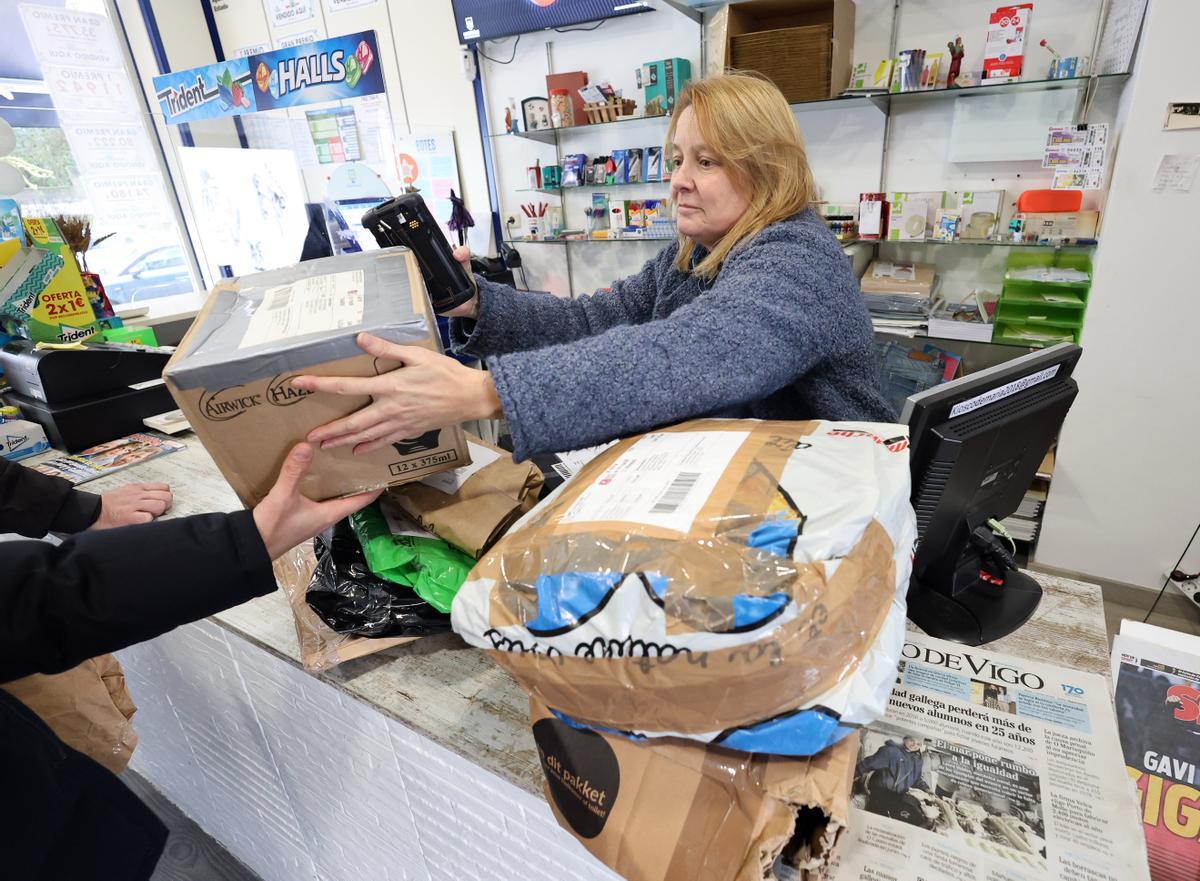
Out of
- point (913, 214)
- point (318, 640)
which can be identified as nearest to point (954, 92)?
point (913, 214)

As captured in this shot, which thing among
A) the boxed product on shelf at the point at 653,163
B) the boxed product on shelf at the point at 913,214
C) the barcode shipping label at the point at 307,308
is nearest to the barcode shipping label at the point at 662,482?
the barcode shipping label at the point at 307,308

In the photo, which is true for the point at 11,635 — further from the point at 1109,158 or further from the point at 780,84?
the point at 1109,158

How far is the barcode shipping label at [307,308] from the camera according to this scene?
744mm

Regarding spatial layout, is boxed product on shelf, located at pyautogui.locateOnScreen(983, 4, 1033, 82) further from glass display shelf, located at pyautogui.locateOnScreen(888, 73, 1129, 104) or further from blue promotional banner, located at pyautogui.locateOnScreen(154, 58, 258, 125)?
blue promotional banner, located at pyautogui.locateOnScreen(154, 58, 258, 125)

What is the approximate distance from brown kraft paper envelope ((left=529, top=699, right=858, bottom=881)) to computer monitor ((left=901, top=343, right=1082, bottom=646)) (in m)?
0.41

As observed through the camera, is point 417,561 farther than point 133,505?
No

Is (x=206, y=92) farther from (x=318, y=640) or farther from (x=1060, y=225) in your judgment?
(x=1060, y=225)

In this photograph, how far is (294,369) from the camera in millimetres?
713

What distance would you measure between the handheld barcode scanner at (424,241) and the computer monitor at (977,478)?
80 centimetres

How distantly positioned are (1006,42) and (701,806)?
2688 mm

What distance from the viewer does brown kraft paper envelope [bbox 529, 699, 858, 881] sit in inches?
21.5

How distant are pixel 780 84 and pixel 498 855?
257 centimetres

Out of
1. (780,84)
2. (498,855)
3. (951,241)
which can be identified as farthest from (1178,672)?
(780,84)

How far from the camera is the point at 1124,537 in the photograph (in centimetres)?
238
